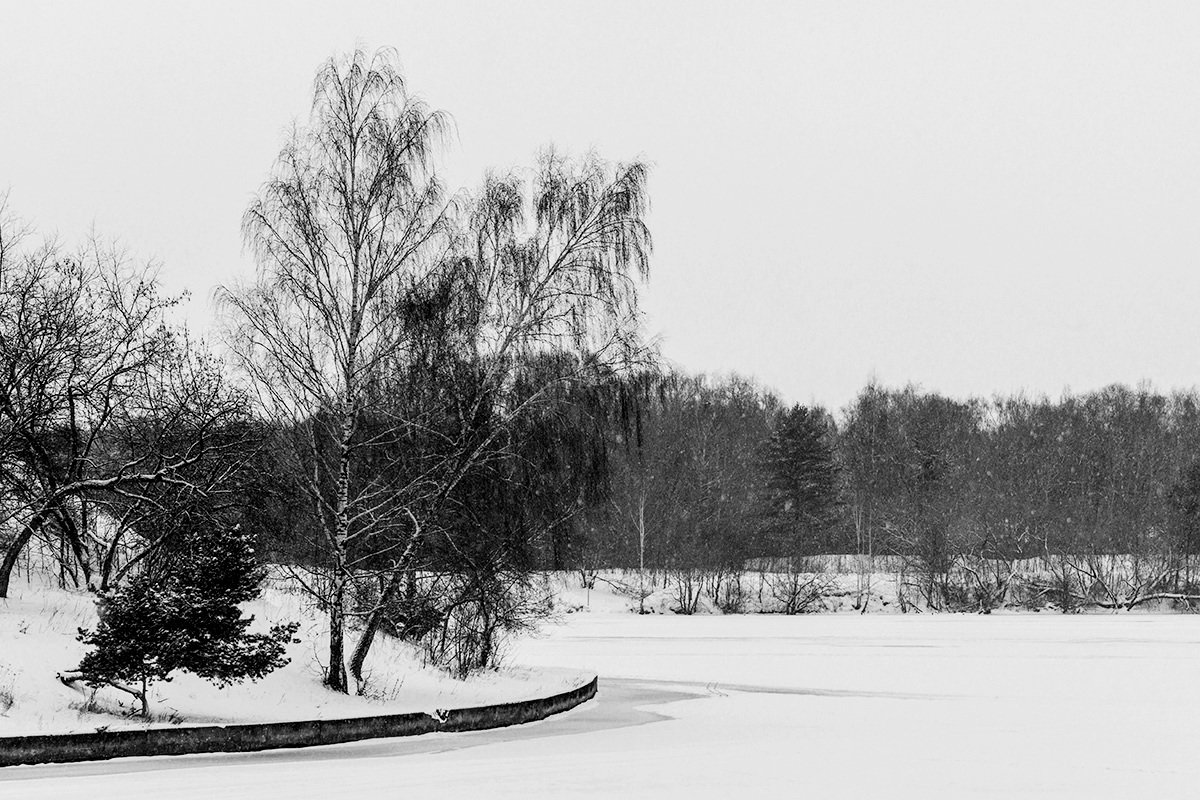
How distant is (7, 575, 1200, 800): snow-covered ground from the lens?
13.1 meters

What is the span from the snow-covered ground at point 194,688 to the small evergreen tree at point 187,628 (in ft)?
1.08

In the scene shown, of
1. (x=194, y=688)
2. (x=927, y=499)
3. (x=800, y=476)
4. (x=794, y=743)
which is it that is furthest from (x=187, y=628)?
(x=927, y=499)

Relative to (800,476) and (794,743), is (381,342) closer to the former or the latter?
(794,743)

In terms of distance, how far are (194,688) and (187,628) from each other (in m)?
2.34

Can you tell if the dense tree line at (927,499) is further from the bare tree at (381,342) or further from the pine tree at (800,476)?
the bare tree at (381,342)

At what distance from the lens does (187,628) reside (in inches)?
639

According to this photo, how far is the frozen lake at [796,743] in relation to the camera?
43.2 feet

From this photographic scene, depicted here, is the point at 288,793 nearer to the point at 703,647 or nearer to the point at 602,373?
the point at 602,373

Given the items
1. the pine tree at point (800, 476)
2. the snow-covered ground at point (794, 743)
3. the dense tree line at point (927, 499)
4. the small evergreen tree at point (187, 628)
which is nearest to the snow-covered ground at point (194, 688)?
the small evergreen tree at point (187, 628)

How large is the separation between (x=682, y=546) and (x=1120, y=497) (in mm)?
34333

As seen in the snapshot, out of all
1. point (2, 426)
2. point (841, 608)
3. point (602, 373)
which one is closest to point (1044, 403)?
point (841, 608)

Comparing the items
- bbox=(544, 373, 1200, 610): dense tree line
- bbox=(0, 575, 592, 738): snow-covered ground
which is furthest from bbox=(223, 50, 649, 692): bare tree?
bbox=(544, 373, 1200, 610): dense tree line

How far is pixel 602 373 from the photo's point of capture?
73.8 ft

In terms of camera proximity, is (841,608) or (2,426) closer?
(2,426)
